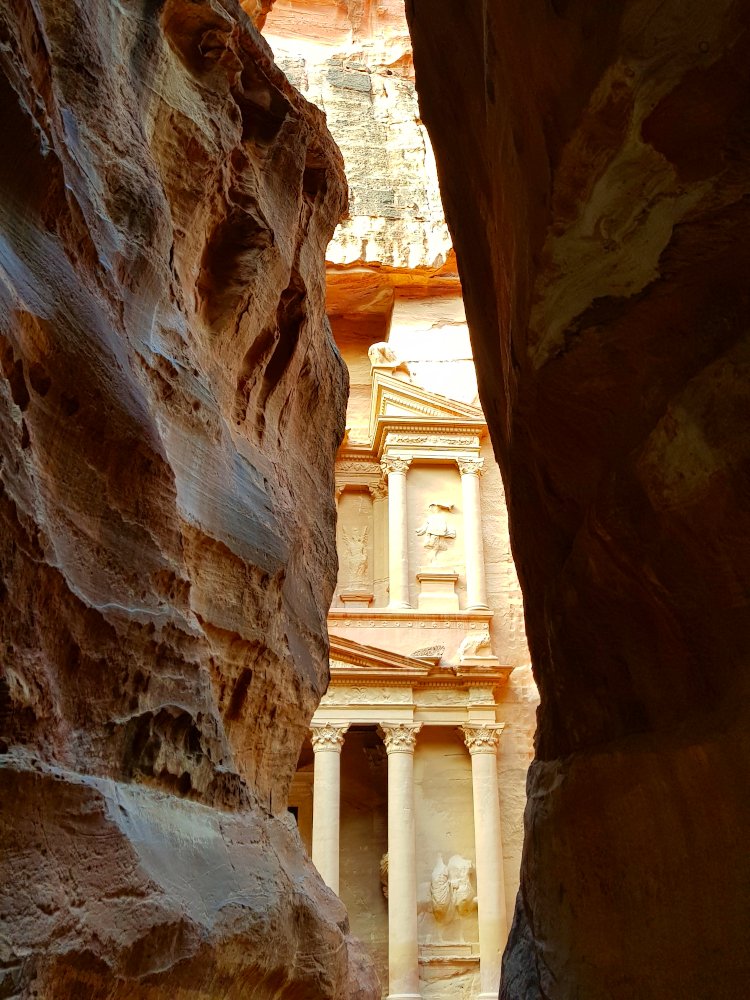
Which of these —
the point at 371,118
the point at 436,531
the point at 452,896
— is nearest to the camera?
the point at 452,896

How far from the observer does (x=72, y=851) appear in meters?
2.29

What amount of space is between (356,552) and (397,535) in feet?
5.09

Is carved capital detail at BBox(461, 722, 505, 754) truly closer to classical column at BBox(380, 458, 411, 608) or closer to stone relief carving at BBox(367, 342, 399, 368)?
classical column at BBox(380, 458, 411, 608)

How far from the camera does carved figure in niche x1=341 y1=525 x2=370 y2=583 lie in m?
20.7

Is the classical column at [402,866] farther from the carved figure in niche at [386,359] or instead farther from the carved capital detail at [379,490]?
the carved figure in niche at [386,359]

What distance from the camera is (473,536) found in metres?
19.8

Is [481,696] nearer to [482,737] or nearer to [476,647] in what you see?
[482,737]

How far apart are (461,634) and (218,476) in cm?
1554

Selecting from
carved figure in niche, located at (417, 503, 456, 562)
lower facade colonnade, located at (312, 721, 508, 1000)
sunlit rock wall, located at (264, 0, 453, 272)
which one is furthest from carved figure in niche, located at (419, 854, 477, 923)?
sunlit rock wall, located at (264, 0, 453, 272)

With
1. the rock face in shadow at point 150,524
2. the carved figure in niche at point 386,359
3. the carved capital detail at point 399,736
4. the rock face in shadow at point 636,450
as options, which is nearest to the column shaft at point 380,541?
the carved figure in niche at point 386,359

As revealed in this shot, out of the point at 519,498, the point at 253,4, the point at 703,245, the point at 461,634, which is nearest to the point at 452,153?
the point at 519,498

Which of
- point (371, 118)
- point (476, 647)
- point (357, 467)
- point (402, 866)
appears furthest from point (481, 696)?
point (371, 118)

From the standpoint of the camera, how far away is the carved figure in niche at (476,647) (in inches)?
719

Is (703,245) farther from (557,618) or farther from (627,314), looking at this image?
(557,618)
